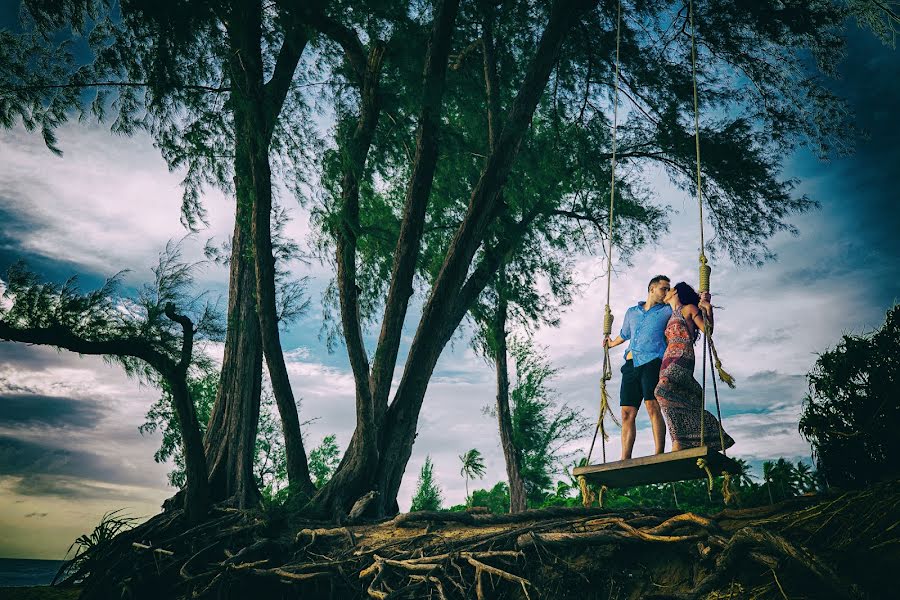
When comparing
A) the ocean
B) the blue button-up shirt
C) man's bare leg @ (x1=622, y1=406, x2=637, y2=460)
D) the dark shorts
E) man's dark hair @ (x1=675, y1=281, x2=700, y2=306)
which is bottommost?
the ocean

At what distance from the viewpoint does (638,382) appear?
5.29 m

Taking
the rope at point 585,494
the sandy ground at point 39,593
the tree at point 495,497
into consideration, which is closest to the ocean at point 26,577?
the sandy ground at point 39,593

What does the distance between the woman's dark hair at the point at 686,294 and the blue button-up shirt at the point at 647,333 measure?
209 millimetres

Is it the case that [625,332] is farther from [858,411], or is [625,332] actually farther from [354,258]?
[354,258]

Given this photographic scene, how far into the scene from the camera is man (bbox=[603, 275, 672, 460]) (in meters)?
5.01

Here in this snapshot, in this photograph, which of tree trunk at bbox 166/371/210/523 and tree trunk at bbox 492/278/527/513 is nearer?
tree trunk at bbox 166/371/210/523

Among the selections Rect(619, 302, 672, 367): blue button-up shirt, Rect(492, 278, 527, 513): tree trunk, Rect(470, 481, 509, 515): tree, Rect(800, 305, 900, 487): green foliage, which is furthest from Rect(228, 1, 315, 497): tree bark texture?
Rect(470, 481, 509, 515): tree

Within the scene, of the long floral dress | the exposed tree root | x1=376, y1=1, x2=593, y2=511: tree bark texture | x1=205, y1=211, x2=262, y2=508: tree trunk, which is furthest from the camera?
x1=205, y1=211, x2=262, y2=508: tree trunk

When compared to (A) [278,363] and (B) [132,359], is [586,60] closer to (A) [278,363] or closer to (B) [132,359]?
(A) [278,363]

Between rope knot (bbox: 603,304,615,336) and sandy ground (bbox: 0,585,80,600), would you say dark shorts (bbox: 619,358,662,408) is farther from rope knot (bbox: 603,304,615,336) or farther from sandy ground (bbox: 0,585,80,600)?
sandy ground (bbox: 0,585,80,600)

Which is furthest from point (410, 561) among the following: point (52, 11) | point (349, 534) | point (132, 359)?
point (52, 11)

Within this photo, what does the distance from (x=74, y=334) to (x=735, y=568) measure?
6.33 m

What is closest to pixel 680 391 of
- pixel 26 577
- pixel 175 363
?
pixel 175 363

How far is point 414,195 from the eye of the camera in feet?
23.2
